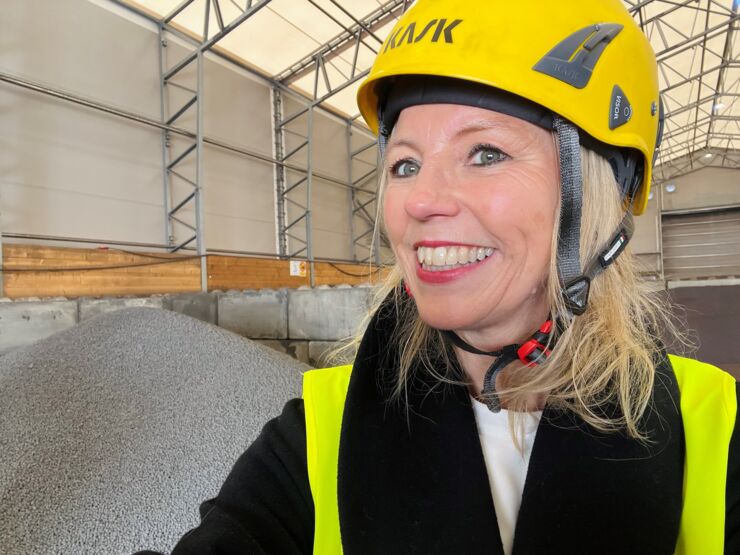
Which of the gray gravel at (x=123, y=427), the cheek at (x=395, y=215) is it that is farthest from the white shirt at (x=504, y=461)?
the gray gravel at (x=123, y=427)

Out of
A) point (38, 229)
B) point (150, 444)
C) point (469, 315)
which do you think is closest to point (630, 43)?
point (469, 315)

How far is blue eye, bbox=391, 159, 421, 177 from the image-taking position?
107 centimetres

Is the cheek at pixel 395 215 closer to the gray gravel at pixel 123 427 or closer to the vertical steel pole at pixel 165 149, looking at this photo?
the gray gravel at pixel 123 427

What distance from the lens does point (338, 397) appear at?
1066 mm

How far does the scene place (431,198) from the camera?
924mm

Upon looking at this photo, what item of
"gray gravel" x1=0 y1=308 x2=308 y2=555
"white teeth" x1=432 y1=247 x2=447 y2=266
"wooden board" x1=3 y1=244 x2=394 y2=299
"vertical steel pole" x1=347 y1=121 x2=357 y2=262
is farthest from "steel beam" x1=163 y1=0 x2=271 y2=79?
"white teeth" x1=432 y1=247 x2=447 y2=266

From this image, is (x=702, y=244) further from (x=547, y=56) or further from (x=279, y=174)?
(x=547, y=56)

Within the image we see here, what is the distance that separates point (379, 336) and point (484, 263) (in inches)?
13.9

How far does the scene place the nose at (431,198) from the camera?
3.01 ft

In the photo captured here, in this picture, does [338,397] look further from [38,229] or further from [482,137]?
[38,229]

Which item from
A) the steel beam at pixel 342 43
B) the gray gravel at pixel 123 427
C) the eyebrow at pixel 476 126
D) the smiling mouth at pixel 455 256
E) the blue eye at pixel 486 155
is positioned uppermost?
the steel beam at pixel 342 43

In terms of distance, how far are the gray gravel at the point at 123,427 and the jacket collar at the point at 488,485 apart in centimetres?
146

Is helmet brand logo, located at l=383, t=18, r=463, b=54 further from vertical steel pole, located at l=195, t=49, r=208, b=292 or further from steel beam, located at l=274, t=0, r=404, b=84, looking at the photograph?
steel beam, located at l=274, t=0, r=404, b=84

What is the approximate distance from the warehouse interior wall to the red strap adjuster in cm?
892
